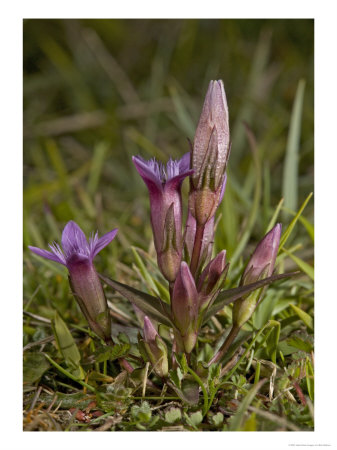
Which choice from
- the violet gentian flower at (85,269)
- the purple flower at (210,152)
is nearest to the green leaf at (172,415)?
the violet gentian flower at (85,269)

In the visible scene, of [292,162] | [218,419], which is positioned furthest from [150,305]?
[292,162]

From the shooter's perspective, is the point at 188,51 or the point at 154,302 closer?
the point at 154,302

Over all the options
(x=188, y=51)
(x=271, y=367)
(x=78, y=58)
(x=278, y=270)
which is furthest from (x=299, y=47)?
(x=271, y=367)

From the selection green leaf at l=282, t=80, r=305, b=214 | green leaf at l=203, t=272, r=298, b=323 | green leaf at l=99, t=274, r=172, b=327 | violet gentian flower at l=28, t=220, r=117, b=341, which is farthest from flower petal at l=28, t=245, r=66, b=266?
green leaf at l=282, t=80, r=305, b=214

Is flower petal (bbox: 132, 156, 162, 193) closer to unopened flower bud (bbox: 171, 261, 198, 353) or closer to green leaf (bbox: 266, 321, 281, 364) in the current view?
unopened flower bud (bbox: 171, 261, 198, 353)

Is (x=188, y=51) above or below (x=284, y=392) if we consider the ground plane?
above

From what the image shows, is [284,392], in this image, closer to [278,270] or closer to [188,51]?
[278,270]
